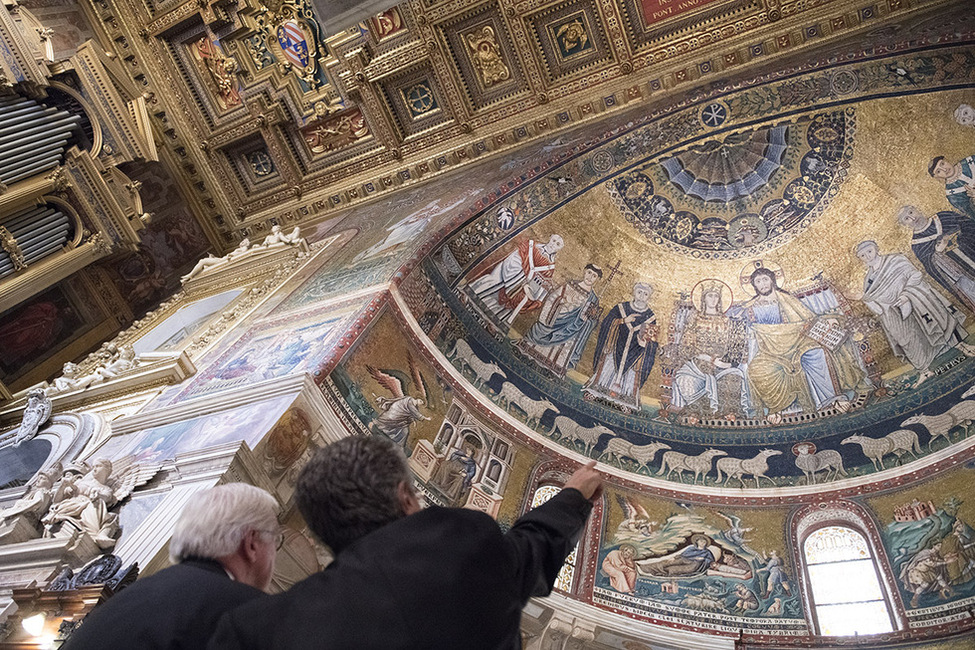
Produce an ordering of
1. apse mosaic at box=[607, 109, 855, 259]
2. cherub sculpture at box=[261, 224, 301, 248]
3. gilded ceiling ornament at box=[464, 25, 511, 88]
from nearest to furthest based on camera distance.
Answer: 1. apse mosaic at box=[607, 109, 855, 259]
2. cherub sculpture at box=[261, 224, 301, 248]
3. gilded ceiling ornament at box=[464, 25, 511, 88]

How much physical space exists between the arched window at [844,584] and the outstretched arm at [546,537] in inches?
299

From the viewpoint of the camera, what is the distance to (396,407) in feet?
28.5

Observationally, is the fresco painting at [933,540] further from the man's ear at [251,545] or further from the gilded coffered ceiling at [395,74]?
the man's ear at [251,545]

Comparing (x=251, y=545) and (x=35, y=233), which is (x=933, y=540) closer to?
(x=251, y=545)

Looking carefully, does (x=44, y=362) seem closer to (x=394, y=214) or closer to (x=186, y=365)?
(x=186, y=365)

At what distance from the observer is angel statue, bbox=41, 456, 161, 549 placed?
581 cm

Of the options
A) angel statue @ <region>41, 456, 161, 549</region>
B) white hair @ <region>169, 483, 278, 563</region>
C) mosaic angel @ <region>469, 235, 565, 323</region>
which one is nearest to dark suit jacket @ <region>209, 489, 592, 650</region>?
white hair @ <region>169, 483, 278, 563</region>

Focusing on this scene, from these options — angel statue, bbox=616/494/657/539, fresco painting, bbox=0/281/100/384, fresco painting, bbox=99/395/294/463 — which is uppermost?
fresco painting, bbox=0/281/100/384

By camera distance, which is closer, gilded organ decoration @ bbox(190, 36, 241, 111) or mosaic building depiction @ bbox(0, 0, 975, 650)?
mosaic building depiction @ bbox(0, 0, 975, 650)

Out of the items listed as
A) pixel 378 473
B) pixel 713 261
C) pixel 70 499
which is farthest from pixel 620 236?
pixel 378 473

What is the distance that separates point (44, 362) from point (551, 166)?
8435 mm

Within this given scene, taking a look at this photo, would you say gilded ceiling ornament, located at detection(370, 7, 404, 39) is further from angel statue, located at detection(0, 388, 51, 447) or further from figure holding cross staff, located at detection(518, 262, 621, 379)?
angel statue, located at detection(0, 388, 51, 447)

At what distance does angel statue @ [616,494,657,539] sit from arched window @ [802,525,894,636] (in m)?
2.04

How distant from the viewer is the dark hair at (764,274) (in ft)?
38.8
